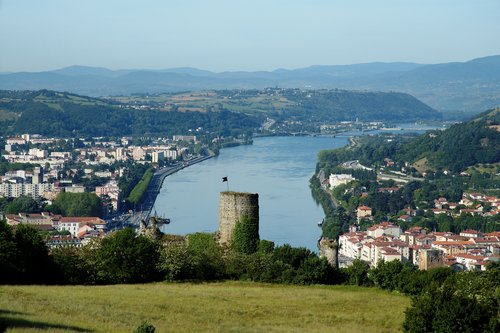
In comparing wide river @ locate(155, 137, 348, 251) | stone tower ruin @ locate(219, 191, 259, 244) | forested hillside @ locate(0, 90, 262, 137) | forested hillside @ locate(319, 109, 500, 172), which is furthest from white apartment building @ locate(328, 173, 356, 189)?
forested hillside @ locate(0, 90, 262, 137)

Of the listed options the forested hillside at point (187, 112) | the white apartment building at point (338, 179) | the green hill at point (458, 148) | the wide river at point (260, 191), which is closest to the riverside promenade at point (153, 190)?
the wide river at point (260, 191)

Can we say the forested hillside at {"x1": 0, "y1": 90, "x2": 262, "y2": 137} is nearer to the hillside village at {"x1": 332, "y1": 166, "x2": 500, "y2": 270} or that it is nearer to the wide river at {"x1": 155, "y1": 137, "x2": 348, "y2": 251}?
the wide river at {"x1": 155, "y1": 137, "x2": 348, "y2": 251}

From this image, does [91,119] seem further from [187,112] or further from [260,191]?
[260,191]

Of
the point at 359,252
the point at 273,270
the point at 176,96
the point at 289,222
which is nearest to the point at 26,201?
the point at 289,222

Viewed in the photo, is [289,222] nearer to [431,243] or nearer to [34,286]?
[431,243]

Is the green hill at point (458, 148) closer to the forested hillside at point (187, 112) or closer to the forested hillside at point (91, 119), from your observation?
the forested hillside at point (187, 112)

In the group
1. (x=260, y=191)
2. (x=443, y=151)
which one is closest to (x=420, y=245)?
(x=260, y=191)
